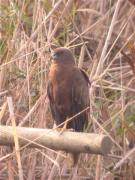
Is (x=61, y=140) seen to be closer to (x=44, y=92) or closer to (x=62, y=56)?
(x=62, y=56)

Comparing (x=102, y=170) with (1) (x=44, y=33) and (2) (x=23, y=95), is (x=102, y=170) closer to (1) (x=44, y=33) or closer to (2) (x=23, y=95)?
(2) (x=23, y=95)

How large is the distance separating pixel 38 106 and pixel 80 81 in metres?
0.38

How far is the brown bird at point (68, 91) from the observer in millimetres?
2846

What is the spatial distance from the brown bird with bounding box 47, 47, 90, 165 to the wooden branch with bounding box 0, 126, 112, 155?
1.65ft

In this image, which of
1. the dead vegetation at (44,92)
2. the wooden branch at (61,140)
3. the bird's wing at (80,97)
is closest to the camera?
the wooden branch at (61,140)

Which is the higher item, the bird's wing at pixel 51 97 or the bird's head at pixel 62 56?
the bird's head at pixel 62 56

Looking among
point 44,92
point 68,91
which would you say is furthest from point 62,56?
point 44,92

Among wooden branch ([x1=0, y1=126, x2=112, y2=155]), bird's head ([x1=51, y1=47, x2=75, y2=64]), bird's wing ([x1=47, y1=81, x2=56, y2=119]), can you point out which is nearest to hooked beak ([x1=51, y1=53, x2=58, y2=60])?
bird's head ([x1=51, y1=47, x2=75, y2=64])

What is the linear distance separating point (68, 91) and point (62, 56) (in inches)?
7.3

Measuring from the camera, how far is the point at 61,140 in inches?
88.6

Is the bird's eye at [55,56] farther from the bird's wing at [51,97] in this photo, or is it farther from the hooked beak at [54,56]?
the bird's wing at [51,97]

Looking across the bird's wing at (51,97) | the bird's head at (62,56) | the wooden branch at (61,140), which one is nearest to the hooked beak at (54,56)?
the bird's head at (62,56)

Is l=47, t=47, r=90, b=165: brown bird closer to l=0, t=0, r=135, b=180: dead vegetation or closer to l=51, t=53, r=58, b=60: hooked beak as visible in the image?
l=51, t=53, r=58, b=60: hooked beak

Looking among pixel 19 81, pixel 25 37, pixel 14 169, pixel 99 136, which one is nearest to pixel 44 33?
pixel 25 37
